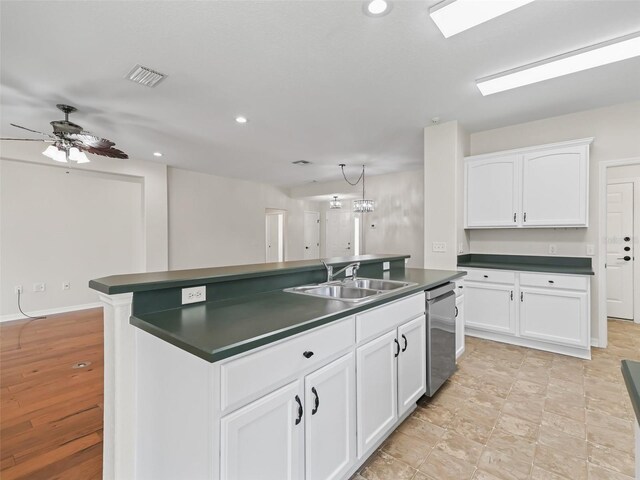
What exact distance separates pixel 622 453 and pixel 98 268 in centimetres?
693

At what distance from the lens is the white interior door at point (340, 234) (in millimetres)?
8523

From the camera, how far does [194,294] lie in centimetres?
157

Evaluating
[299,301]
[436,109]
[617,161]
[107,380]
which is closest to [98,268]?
[107,380]

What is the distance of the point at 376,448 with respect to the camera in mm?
1782

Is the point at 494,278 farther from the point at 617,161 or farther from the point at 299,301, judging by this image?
the point at 299,301

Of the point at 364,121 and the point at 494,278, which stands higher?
the point at 364,121

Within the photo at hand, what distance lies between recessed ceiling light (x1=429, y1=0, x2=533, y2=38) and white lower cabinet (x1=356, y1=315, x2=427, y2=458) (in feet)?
6.42

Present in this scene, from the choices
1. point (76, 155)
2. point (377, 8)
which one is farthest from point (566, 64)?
point (76, 155)

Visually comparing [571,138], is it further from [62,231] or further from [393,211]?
[62,231]

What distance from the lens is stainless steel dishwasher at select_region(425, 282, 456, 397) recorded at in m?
2.22

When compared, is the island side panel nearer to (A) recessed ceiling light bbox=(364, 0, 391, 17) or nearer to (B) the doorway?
(A) recessed ceiling light bbox=(364, 0, 391, 17)

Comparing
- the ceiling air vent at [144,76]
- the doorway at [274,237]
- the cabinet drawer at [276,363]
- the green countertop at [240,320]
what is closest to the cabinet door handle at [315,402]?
the cabinet drawer at [276,363]

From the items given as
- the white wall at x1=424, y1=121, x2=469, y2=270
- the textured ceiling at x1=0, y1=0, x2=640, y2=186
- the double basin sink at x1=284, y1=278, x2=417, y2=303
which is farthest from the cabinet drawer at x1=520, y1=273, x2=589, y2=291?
the double basin sink at x1=284, y1=278, x2=417, y2=303

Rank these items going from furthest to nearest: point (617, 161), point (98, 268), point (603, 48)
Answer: point (98, 268) → point (617, 161) → point (603, 48)
